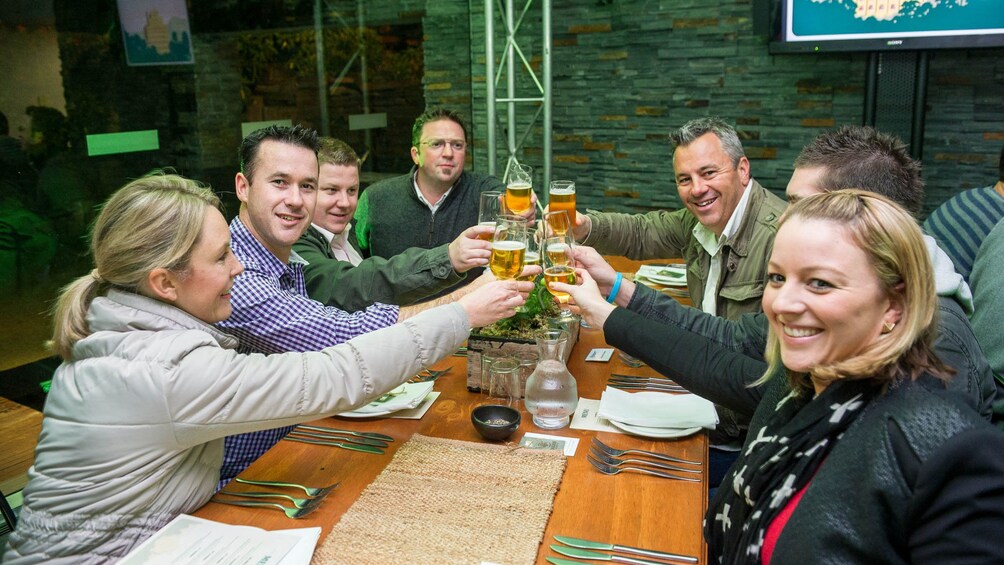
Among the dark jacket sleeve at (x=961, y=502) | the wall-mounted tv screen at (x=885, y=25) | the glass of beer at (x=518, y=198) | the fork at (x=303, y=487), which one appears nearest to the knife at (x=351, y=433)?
the fork at (x=303, y=487)

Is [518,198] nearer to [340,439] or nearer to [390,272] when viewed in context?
[390,272]

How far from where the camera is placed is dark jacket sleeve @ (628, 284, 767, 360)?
2074 mm

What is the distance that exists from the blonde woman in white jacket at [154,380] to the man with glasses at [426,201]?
2003mm

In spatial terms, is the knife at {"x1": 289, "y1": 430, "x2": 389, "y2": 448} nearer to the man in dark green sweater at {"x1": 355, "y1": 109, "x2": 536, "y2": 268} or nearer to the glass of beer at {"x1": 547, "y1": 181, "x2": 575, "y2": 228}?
the glass of beer at {"x1": 547, "y1": 181, "x2": 575, "y2": 228}

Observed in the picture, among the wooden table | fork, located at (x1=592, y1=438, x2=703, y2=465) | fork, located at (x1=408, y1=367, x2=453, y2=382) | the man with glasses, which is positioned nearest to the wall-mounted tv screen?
the man with glasses

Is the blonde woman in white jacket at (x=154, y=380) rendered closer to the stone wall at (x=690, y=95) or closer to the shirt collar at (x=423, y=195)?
the shirt collar at (x=423, y=195)

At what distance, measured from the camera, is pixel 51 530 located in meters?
1.45

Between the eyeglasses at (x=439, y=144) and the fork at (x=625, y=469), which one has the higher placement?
the eyeglasses at (x=439, y=144)

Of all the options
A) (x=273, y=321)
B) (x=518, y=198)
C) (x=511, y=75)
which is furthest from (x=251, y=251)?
(x=511, y=75)

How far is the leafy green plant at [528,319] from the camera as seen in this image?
7.15 ft

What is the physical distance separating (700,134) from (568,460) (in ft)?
5.12

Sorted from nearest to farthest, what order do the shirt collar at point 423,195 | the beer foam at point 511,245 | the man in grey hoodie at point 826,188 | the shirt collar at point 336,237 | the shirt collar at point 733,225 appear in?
the beer foam at point 511,245
the man in grey hoodie at point 826,188
the shirt collar at point 733,225
the shirt collar at point 336,237
the shirt collar at point 423,195

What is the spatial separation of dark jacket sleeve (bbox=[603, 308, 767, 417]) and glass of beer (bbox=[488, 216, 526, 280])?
0.29 m

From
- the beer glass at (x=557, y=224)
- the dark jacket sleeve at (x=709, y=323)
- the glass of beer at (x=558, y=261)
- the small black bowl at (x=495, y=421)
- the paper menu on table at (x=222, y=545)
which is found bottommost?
the paper menu on table at (x=222, y=545)
